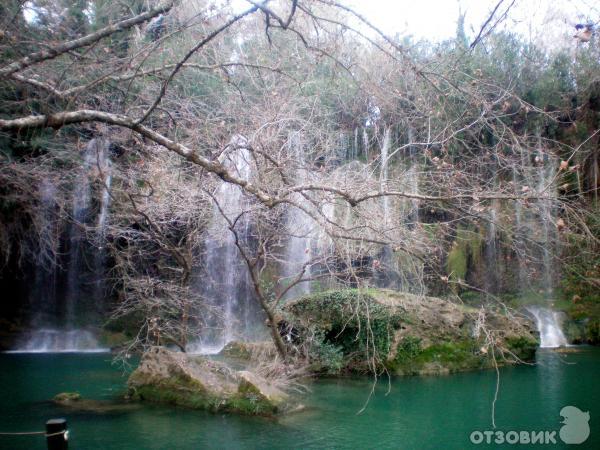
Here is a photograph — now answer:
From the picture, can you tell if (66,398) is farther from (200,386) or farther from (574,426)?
(574,426)

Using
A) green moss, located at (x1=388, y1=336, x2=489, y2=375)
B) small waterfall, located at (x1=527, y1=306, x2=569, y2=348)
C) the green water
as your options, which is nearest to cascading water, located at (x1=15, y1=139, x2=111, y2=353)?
the green water

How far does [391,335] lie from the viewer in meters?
11.9

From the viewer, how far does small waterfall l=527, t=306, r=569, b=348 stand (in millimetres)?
15891

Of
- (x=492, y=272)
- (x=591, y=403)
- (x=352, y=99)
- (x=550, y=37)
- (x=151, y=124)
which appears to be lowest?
(x=591, y=403)

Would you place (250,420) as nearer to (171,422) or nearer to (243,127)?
(171,422)

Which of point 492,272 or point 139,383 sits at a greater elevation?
point 492,272

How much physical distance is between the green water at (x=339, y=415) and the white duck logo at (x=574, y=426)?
11 centimetres

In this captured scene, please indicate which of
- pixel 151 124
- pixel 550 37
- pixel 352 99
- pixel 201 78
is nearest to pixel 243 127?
pixel 151 124

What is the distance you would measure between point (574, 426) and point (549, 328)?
905 cm

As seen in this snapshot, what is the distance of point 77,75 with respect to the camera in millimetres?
8047

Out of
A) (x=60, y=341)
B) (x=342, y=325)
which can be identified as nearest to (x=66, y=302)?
(x=60, y=341)

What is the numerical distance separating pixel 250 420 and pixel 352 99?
9.55 meters

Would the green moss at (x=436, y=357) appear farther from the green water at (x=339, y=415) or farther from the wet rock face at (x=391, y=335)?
the green water at (x=339, y=415)

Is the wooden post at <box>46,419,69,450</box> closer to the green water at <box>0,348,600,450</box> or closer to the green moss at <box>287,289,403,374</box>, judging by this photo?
the green water at <box>0,348,600,450</box>
